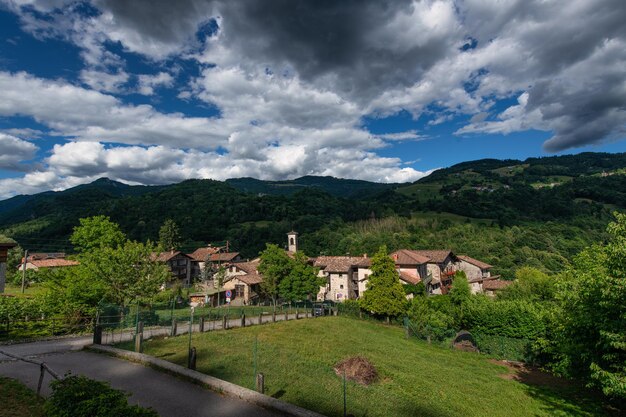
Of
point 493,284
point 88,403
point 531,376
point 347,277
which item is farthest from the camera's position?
point 347,277

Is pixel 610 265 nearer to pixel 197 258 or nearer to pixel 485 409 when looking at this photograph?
pixel 485 409

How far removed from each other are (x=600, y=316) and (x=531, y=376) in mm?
13779

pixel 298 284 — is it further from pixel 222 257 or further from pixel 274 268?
pixel 222 257

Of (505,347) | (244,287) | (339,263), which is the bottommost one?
(505,347)

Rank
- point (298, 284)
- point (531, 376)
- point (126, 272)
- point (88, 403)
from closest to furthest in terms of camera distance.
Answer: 1. point (88, 403)
2. point (531, 376)
3. point (126, 272)
4. point (298, 284)

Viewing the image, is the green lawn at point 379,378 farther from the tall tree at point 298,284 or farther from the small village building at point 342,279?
the small village building at point 342,279

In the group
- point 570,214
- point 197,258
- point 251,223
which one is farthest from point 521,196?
point 197,258

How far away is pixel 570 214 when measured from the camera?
144 meters

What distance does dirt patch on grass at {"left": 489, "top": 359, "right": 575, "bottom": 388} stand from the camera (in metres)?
22.0

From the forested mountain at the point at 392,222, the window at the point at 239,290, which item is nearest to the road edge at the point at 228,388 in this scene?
the window at the point at 239,290

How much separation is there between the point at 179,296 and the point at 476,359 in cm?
4411

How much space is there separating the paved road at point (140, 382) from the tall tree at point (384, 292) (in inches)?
1289

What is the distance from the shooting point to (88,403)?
6.80m

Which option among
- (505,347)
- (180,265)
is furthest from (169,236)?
(505,347)
